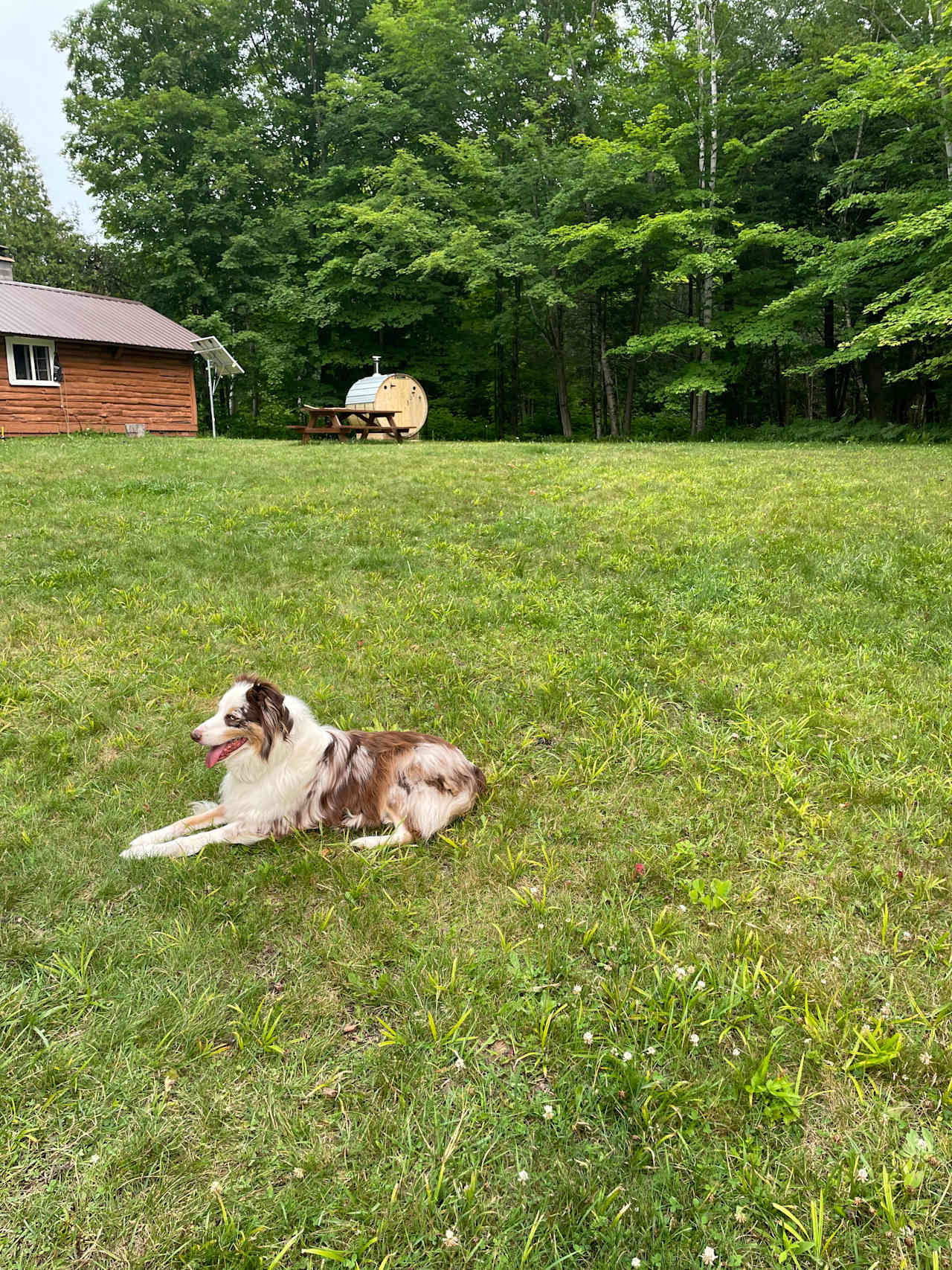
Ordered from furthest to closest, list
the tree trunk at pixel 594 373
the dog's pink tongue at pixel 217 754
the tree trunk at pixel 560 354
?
the tree trunk at pixel 594 373, the tree trunk at pixel 560 354, the dog's pink tongue at pixel 217 754

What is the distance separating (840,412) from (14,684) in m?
27.6

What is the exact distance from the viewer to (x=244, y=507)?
27.5 ft

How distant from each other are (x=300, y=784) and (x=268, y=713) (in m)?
0.38

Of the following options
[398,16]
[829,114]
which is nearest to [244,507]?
[829,114]

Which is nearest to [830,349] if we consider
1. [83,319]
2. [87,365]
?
[87,365]

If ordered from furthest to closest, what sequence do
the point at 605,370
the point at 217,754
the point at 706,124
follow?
the point at 605,370 → the point at 706,124 → the point at 217,754

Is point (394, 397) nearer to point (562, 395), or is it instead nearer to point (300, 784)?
point (562, 395)

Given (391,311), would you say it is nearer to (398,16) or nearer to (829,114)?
(398,16)

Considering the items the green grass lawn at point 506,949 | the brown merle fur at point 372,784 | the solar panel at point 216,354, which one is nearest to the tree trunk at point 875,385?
the green grass lawn at point 506,949

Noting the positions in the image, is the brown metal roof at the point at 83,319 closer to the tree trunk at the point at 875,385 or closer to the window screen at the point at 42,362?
the window screen at the point at 42,362

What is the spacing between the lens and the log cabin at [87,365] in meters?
18.1

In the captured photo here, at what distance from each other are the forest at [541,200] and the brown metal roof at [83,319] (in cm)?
449

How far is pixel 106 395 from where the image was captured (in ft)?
65.3

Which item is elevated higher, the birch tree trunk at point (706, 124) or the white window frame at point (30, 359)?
the birch tree trunk at point (706, 124)
